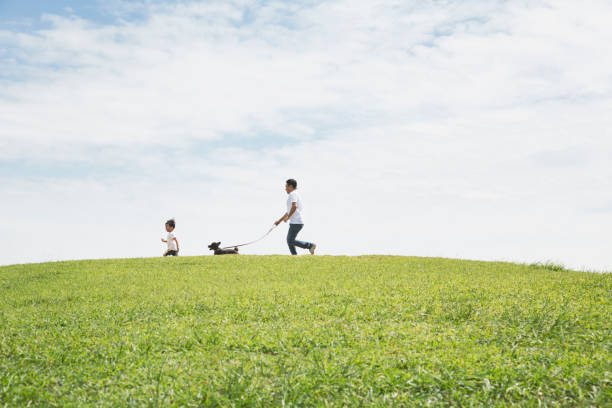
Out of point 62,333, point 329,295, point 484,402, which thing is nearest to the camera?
point 484,402

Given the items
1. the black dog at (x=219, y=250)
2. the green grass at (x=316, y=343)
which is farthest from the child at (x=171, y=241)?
the green grass at (x=316, y=343)

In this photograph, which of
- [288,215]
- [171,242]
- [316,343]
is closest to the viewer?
[316,343]

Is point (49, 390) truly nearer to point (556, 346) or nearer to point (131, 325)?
point (131, 325)

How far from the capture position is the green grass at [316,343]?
4.61m

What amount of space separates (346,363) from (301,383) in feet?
2.16

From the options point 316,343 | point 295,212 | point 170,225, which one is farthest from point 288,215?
point 316,343

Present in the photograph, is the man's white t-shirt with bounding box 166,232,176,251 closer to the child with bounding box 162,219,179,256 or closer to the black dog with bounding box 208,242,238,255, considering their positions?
the child with bounding box 162,219,179,256

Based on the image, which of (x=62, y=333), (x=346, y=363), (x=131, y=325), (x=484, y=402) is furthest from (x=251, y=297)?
(x=484, y=402)

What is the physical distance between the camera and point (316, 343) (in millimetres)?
5773

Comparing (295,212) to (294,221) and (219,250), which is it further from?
(219,250)

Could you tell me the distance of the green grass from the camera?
181 inches

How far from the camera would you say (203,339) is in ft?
20.0

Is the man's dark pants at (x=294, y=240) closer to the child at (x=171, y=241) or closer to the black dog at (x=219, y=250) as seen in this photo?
the black dog at (x=219, y=250)

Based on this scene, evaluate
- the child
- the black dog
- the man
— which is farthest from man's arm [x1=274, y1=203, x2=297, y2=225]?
the child
